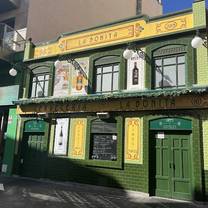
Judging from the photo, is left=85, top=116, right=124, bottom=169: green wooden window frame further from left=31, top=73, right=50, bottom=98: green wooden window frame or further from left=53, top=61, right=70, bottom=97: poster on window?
left=31, top=73, right=50, bottom=98: green wooden window frame

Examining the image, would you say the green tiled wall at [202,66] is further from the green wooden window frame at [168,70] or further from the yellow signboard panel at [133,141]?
the yellow signboard panel at [133,141]

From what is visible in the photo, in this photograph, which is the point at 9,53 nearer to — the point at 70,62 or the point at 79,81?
the point at 70,62

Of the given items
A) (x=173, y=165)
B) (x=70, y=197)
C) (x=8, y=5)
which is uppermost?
(x=8, y=5)

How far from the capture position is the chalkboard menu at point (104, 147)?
469 inches

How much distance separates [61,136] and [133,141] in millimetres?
3829

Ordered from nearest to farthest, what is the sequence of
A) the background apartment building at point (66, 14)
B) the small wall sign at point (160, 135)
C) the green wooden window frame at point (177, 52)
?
the green wooden window frame at point (177, 52), the small wall sign at point (160, 135), the background apartment building at point (66, 14)

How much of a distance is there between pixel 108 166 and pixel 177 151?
9.85 ft

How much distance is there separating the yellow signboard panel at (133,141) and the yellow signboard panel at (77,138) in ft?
7.22

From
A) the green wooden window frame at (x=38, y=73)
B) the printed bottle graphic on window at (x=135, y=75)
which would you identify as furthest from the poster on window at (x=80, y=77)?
the printed bottle graphic on window at (x=135, y=75)

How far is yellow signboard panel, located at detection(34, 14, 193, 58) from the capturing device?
1143 cm

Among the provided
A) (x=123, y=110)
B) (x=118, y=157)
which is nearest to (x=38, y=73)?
(x=123, y=110)

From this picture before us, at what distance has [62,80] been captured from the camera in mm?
14031

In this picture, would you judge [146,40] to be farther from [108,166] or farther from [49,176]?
[49,176]

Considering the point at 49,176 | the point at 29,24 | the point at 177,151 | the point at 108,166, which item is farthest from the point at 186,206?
the point at 29,24
